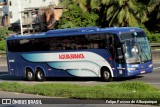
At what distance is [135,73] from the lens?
77.0ft

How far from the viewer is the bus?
2344 centimetres

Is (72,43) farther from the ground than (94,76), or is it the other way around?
(72,43)

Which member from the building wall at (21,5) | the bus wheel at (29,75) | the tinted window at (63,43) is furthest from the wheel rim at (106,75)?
the building wall at (21,5)

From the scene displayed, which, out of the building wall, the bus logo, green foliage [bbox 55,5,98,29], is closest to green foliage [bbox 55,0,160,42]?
green foliage [bbox 55,5,98,29]

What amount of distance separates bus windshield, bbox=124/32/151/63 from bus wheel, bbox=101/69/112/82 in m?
1.39

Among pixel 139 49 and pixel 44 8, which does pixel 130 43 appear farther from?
pixel 44 8

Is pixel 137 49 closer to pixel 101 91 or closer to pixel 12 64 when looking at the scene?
pixel 101 91

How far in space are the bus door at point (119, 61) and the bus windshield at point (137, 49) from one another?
0.84 ft

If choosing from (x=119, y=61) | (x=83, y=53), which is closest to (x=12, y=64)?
(x=83, y=53)

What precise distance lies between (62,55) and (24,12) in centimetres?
5169

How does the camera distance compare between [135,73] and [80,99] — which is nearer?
[80,99]

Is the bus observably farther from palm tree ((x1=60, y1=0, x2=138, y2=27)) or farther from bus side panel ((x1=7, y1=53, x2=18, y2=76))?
palm tree ((x1=60, y1=0, x2=138, y2=27))

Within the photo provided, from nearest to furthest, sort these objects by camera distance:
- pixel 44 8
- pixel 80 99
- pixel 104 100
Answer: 1. pixel 104 100
2. pixel 80 99
3. pixel 44 8

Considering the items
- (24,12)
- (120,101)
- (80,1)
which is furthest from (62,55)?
(24,12)
